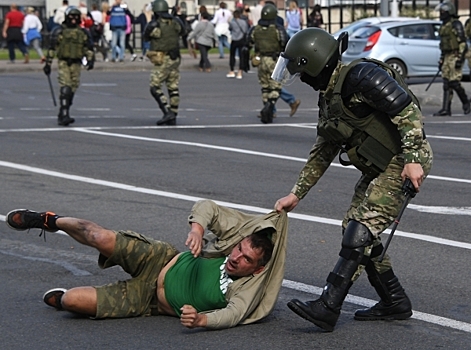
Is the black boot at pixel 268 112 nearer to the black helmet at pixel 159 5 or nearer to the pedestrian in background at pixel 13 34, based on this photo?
the black helmet at pixel 159 5

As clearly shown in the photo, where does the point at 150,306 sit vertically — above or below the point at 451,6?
below

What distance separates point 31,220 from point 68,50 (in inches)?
416

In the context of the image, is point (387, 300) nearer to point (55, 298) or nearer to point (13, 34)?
point (55, 298)

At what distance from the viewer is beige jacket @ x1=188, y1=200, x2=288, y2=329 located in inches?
226

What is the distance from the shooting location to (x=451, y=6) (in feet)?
58.2

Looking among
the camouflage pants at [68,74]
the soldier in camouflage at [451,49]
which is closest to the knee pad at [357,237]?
the camouflage pants at [68,74]

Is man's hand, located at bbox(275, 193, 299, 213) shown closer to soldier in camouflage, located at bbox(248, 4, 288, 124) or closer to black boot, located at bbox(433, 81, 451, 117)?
soldier in camouflage, located at bbox(248, 4, 288, 124)

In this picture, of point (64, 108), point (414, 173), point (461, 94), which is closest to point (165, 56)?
point (64, 108)

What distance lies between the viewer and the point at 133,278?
20.2ft

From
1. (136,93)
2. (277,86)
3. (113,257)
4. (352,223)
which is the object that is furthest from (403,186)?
(136,93)

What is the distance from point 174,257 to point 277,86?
37.3ft

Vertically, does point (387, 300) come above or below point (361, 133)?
below

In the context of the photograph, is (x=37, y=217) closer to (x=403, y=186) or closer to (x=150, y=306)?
(x=150, y=306)

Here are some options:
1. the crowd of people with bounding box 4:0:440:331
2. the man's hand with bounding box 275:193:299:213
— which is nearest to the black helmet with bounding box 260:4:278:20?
the crowd of people with bounding box 4:0:440:331
